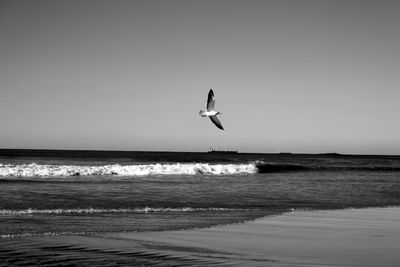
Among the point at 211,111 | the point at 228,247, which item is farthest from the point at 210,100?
the point at 228,247

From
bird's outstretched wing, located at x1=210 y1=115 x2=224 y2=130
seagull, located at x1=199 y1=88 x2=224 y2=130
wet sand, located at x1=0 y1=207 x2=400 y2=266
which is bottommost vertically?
wet sand, located at x1=0 y1=207 x2=400 y2=266

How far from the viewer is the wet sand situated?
734 cm

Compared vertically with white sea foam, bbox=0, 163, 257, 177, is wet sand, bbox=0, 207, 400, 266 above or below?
below

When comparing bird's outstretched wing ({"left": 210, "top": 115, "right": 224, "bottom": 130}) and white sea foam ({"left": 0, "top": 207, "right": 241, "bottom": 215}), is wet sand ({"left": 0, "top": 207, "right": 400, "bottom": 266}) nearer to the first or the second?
bird's outstretched wing ({"left": 210, "top": 115, "right": 224, "bottom": 130})

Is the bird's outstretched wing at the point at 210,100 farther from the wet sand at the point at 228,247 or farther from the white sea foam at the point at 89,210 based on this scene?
the white sea foam at the point at 89,210

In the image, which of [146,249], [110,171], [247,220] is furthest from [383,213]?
[110,171]

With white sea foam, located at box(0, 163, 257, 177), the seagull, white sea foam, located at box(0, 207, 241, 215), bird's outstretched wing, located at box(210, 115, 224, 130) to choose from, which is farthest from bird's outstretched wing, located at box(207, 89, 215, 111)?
white sea foam, located at box(0, 163, 257, 177)

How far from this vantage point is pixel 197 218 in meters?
12.0

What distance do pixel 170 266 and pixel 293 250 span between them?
7.38ft

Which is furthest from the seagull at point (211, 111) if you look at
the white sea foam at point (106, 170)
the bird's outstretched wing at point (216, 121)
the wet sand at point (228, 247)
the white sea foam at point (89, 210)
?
the white sea foam at point (106, 170)

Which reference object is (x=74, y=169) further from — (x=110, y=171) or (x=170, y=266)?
(x=170, y=266)

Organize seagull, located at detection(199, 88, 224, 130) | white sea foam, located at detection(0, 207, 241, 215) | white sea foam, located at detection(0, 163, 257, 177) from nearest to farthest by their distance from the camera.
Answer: seagull, located at detection(199, 88, 224, 130) < white sea foam, located at detection(0, 207, 241, 215) < white sea foam, located at detection(0, 163, 257, 177)

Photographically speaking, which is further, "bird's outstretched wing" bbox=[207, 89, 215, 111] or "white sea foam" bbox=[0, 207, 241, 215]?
"white sea foam" bbox=[0, 207, 241, 215]

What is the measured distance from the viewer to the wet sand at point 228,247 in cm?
734
